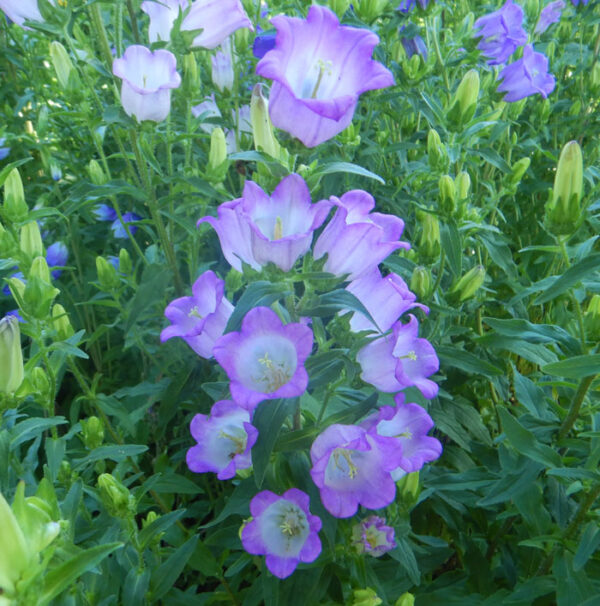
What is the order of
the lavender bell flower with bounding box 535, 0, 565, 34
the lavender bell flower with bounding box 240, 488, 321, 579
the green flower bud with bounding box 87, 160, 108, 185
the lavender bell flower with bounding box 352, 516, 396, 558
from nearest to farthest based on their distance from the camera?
1. the lavender bell flower with bounding box 240, 488, 321, 579
2. the lavender bell flower with bounding box 352, 516, 396, 558
3. the green flower bud with bounding box 87, 160, 108, 185
4. the lavender bell flower with bounding box 535, 0, 565, 34

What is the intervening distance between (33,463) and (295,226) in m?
1.36

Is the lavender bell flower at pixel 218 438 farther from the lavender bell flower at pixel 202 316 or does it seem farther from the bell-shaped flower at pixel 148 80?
the bell-shaped flower at pixel 148 80

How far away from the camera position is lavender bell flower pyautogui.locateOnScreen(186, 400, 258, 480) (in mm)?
1596

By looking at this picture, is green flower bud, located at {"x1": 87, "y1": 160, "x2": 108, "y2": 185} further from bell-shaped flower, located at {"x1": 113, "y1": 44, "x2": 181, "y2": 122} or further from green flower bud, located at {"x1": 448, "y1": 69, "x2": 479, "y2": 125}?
green flower bud, located at {"x1": 448, "y1": 69, "x2": 479, "y2": 125}

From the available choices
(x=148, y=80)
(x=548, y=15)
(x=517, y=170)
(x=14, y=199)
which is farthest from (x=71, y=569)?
(x=548, y=15)

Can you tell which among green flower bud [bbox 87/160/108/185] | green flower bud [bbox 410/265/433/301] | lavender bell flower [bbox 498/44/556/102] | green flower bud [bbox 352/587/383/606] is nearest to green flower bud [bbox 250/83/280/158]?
green flower bud [bbox 410/265/433/301]

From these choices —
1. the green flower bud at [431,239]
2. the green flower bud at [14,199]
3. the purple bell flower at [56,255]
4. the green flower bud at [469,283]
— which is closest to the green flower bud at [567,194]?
the green flower bud at [469,283]

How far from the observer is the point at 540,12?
11.3 ft

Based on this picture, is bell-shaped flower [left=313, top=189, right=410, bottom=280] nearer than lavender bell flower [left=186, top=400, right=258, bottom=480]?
Yes

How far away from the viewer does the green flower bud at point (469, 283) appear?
209 centimetres

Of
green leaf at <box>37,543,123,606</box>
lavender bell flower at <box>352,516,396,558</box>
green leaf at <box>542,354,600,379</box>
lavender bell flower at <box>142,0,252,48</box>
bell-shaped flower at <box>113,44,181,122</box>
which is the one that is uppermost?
lavender bell flower at <box>142,0,252,48</box>

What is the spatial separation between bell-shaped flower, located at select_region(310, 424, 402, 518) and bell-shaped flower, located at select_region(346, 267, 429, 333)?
10.4 inches

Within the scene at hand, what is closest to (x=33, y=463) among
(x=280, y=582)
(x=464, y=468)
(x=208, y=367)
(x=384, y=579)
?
(x=208, y=367)

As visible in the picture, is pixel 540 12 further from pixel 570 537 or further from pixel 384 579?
pixel 384 579
